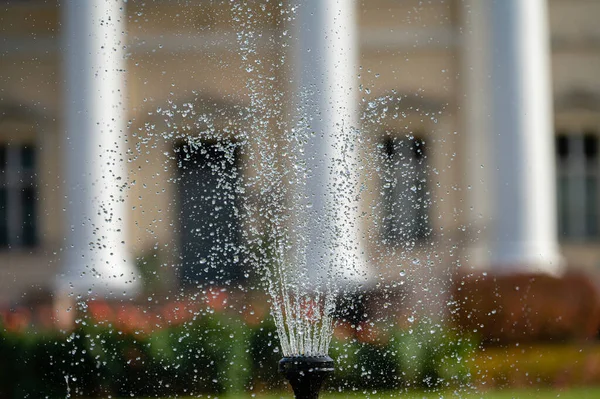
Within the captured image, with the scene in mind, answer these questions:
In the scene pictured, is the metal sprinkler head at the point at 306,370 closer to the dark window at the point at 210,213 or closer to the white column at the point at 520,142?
the dark window at the point at 210,213

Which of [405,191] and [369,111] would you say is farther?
[405,191]

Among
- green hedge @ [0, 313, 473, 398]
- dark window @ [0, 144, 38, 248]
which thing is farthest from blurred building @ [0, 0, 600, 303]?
green hedge @ [0, 313, 473, 398]

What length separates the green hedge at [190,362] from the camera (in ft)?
28.3

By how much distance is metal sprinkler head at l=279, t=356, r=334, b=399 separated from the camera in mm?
4688

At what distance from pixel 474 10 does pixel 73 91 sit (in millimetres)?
6129

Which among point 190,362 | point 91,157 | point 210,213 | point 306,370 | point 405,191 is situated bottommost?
point 190,362

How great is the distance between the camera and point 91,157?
501 inches

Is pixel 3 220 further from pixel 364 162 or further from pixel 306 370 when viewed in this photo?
pixel 306 370

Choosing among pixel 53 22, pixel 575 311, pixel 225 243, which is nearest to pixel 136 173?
pixel 225 243

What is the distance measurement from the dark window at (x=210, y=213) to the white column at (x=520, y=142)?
3168mm

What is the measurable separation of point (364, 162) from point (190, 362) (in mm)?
3968

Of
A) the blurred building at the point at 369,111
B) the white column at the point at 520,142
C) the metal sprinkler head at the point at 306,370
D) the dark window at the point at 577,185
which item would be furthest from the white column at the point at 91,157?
the metal sprinkler head at the point at 306,370

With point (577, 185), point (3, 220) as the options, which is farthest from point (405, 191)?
point (3, 220)

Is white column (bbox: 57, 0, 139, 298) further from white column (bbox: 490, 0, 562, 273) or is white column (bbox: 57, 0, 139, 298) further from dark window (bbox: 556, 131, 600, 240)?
dark window (bbox: 556, 131, 600, 240)
